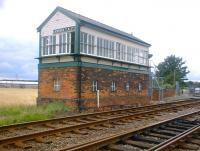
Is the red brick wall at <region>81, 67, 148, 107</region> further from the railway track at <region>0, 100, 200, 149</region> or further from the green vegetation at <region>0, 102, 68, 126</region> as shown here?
the railway track at <region>0, 100, 200, 149</region>

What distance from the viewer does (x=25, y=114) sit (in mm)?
14305

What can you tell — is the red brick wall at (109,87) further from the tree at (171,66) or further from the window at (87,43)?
the tree at (171,66)

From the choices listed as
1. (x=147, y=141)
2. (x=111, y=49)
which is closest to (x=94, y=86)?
(x=111, y=49)

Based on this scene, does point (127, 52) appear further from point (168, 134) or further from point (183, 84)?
point (183, 84)

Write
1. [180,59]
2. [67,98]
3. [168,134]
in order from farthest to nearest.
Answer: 1. [180,59]
2. [67,98]
3. [168,134]

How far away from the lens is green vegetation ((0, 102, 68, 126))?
522 inches

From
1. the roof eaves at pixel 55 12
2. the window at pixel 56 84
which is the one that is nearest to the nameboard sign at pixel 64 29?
the roof eaves at pixel 55 12

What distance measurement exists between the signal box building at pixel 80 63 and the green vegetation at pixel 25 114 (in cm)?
128

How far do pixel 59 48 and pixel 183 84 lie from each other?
4796 cm

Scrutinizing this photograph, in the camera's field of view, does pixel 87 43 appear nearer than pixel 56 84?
Yes

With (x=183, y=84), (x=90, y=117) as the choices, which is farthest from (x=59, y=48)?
(x=183, y=84)

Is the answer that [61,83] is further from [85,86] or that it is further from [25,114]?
[25,114]

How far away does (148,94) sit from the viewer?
2969 centimetres

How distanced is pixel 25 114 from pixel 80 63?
250 inches
